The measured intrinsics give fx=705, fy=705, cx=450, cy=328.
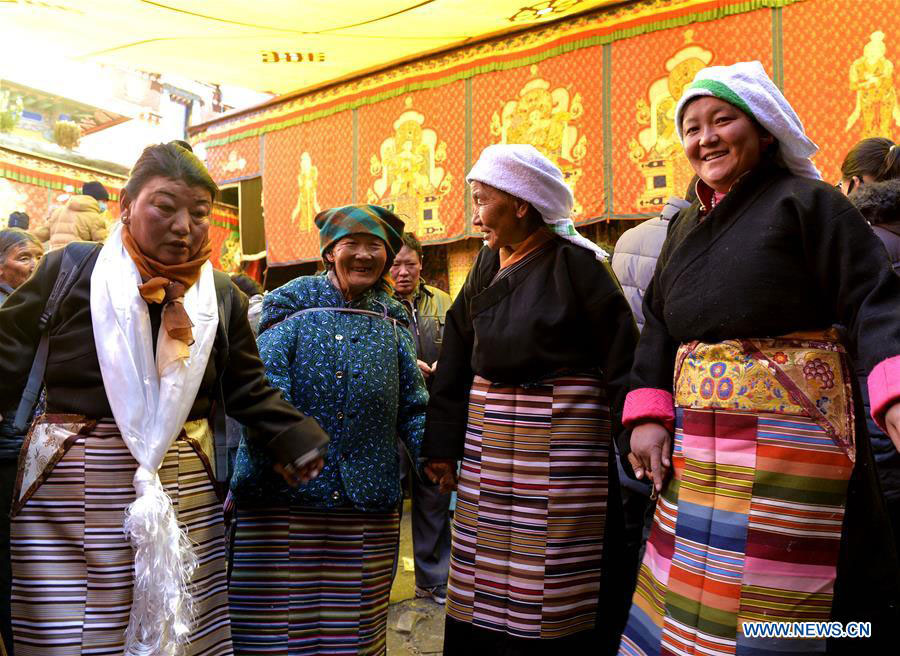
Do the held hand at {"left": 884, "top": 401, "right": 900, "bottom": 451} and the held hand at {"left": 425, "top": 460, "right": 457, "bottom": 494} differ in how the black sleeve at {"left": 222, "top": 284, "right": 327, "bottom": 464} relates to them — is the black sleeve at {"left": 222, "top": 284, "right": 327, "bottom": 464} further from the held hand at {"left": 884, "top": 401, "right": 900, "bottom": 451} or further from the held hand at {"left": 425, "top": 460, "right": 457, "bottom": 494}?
the held hand at {"left": 884, "top": 401, "right": 900, "bottom": 451}

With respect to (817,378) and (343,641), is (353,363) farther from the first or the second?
(817,378)

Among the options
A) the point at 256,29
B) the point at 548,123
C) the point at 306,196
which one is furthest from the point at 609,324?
the point at 306,196

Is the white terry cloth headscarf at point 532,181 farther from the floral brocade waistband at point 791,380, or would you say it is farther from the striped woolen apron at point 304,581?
the striped woolen apron at point 304,581

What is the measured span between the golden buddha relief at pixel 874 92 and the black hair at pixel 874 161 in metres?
2.76

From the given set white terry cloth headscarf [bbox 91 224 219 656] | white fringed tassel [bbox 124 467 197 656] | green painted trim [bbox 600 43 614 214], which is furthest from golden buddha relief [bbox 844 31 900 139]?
white fringed tassel [bbox 124 467 197 656]

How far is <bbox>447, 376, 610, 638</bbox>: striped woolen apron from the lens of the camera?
2.17 metres

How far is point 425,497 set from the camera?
3973 millimetres

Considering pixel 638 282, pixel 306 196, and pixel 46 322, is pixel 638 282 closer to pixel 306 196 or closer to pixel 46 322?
pixel 46 322

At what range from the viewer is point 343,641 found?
2305mm

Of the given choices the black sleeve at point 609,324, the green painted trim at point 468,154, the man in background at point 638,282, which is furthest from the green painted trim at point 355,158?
the black sleeve at point 609,324

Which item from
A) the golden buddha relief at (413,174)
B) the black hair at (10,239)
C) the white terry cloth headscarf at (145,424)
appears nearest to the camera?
the white terry cloth headscarf at (145,424)

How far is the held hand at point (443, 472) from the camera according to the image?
246 centimetres

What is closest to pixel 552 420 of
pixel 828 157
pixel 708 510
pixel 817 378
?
pixel 708 510

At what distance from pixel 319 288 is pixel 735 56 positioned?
473cm
